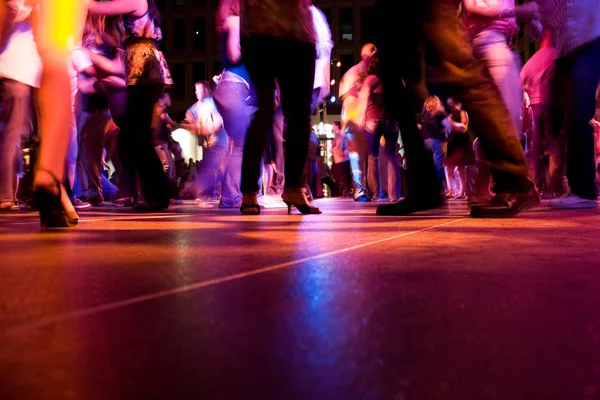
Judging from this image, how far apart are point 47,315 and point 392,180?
24.7ft

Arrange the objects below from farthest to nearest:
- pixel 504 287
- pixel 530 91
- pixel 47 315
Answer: pixel 530 91, pixel 504 287, pixel 47 315

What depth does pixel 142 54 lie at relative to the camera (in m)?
4.41

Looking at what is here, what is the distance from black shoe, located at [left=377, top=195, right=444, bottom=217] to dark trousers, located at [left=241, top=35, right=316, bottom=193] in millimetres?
539

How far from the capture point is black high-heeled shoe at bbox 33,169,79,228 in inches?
89.6

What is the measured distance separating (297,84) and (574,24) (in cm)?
166

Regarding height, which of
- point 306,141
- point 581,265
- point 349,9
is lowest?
point 581,265

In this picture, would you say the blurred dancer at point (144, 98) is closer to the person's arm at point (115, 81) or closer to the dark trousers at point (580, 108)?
the person's arm at point (115, 81)

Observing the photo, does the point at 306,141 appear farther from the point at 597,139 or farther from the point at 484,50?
the point at 597,139

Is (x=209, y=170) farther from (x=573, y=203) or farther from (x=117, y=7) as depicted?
(x=573, y=203)

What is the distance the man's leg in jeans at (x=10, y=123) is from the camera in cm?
441

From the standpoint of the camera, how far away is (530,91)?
5707mm

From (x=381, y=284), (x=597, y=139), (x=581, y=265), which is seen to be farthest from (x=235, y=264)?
(x=597, y=139)

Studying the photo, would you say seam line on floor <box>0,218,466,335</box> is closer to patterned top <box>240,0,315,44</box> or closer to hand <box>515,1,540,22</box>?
patterned top <box>240,0,315,44</box>

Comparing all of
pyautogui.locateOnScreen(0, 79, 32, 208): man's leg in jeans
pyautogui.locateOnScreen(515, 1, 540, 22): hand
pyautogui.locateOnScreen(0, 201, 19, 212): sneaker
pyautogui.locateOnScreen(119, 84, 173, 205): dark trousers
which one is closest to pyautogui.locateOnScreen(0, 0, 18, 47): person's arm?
pyautogui.locateOnScreen(0, 79, 32, 208): man's leg in jeans
